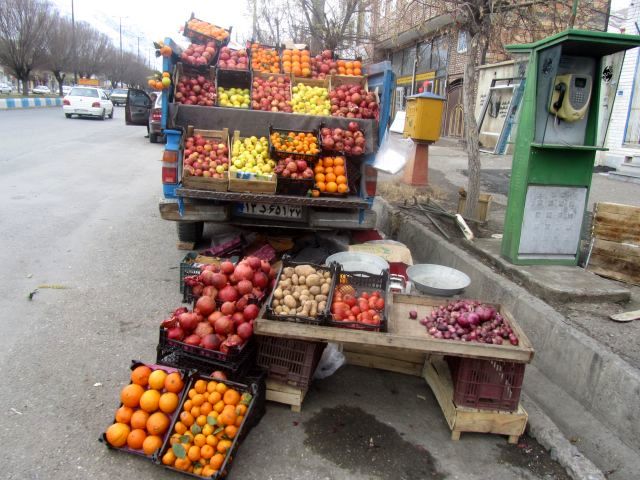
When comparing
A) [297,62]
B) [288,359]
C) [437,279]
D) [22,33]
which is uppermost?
[22,33]

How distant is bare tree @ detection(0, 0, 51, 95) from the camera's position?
4306cm

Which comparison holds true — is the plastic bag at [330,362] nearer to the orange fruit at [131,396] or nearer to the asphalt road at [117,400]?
the asphalt road at [117,400]

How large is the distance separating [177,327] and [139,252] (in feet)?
11.1

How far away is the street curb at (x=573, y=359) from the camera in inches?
126

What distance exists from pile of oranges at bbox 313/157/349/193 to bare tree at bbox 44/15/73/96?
53.6 meters

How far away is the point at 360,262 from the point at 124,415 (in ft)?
8.57

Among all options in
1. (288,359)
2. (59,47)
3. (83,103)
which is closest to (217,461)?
(288,359)

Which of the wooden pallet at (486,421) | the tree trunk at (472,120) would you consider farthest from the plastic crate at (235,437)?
the tree trunk at (472,120)

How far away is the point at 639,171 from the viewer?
36.7 ft

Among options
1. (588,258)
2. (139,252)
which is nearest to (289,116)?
(139,252)

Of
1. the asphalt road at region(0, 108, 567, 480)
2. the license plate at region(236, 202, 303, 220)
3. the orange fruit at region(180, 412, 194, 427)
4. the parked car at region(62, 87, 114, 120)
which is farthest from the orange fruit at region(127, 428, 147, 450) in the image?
the parked car at region(62, 87, 114, 120)

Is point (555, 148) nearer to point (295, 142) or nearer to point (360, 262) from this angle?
point (360, 262)

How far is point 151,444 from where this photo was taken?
2828 mm

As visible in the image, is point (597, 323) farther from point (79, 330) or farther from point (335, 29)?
point (335, 29)
